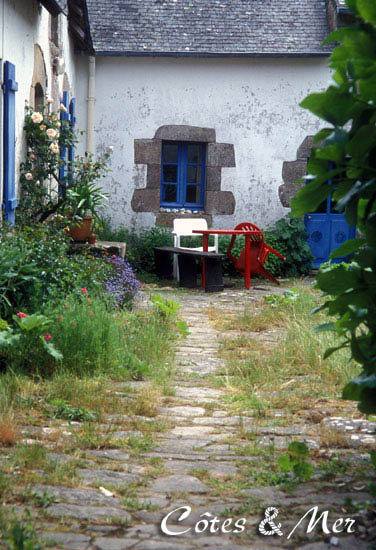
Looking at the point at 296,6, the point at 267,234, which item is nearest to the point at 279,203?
the point at 267,234

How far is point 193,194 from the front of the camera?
11844 millimetres

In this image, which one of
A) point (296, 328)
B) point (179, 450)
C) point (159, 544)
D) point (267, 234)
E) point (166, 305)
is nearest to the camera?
point (159, 544)

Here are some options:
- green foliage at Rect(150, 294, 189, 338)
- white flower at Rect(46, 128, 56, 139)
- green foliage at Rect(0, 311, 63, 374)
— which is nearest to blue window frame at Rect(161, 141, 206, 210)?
white flower at Rect(46, 128, 56, 139)

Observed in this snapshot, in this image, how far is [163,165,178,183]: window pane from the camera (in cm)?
1173

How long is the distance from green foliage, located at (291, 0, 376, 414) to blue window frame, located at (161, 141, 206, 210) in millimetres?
9486

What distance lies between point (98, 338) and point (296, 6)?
9303mm

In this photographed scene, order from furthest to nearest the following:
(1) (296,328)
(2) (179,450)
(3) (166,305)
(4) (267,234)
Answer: (4) (267,234)
(3) (166,305)
(1) (296,328)
(2) (179,450)

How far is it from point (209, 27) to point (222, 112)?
149 centimetres

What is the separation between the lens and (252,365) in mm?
4996

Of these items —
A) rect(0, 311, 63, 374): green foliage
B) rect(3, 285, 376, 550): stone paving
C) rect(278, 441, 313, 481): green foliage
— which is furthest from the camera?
rect(0, 311, 63, 374): green foliage

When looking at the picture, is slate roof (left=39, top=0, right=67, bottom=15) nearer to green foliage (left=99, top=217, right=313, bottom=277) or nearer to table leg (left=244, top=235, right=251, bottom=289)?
table leg (left=244, top=235, right=251, bottom=289)

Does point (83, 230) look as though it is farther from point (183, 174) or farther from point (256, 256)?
point (183, 174)

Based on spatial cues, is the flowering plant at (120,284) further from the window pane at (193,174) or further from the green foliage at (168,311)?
the window pane at (193,174)

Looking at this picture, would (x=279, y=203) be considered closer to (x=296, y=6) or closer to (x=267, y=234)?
(x=267, y=234)
